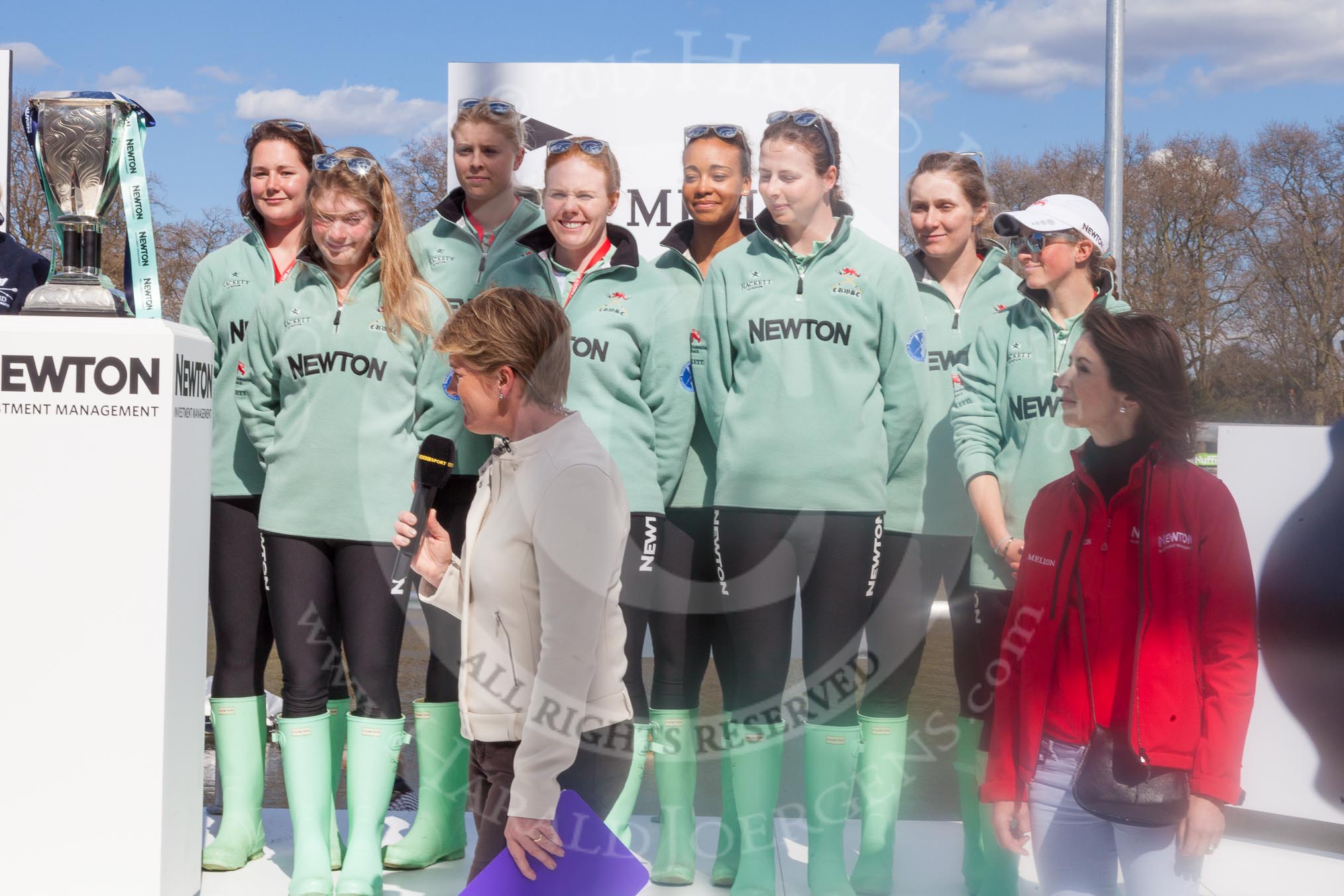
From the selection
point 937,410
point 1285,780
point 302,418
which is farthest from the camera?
point 1285,780

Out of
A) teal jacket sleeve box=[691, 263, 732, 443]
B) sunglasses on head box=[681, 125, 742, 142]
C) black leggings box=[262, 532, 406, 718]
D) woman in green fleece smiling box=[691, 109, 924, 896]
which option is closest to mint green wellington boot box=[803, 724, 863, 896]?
woman in green fleece smiling box=[691, 109, 924, 896]

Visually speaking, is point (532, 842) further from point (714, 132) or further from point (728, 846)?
point (714, 132)

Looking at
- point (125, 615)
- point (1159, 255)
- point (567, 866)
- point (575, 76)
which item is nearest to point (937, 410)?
point (1159, 255)

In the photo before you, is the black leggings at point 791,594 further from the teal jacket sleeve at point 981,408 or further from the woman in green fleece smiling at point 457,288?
the woman in green fleece smiling at point 457,288

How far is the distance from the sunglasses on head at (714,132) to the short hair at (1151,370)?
108 centimetres

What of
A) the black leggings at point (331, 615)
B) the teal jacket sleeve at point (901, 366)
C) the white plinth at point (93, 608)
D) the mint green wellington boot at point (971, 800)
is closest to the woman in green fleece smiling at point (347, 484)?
the black leggings at point (331, 615)

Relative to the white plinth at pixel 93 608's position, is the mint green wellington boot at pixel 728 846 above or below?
below

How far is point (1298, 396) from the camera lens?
3.49 metres

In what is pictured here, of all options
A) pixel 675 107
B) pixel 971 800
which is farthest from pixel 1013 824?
pixel 675 107

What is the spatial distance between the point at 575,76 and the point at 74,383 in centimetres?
172

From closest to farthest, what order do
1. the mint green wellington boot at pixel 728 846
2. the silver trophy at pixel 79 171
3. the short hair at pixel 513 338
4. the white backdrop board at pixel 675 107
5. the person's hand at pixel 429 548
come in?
the short hair at pixel 513 338 < the person's hand at pixel 429 548 < the silver trophy at pixel 79 171 < the mint green wellington boot at pixel 728 846 < the white backdrop board at pixel 675 107

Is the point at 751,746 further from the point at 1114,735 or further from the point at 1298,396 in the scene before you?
the point at 1298,396

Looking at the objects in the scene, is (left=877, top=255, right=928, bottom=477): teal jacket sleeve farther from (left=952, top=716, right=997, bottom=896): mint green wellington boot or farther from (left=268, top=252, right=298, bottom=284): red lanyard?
(left=268, top=252, right=298, bottom=284): red lanyard

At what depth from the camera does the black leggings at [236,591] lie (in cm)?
307
